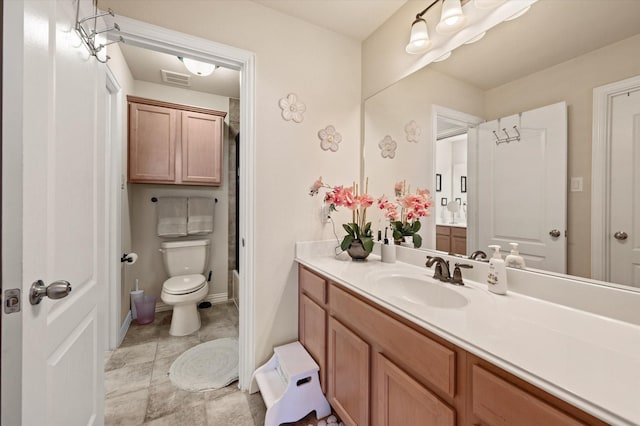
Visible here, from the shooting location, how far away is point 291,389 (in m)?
1.34

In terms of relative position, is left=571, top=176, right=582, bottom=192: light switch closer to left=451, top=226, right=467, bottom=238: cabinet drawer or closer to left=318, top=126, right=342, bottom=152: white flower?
left=451, top=226, right=467, bottom=238: cabinet drawer

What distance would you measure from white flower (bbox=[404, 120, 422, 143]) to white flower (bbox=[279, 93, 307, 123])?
27.7 inches

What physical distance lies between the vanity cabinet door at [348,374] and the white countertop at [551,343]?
0.27 metres

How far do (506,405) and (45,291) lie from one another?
1.17 metres

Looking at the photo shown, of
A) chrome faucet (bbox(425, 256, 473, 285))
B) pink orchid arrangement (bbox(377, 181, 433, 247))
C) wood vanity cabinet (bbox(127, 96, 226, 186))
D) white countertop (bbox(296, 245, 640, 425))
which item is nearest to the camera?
white countertop (bbox(296, 245, 640, 425))

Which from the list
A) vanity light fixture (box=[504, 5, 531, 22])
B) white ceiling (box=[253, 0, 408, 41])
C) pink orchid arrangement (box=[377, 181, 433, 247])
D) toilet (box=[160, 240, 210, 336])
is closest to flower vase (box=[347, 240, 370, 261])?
pink orchid arrangement (box=[377, 181, 433, 247])

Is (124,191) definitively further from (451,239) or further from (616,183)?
(616,183)

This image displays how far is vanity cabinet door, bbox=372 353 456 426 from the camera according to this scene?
0.76m

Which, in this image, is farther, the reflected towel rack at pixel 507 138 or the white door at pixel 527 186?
the reflected towel rack at pixel 507 138

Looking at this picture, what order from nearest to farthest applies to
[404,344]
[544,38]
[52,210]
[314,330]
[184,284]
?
1. [52,210]
2. [404,344]
3. [544,38]
4. [314,330]
5. [184,284]

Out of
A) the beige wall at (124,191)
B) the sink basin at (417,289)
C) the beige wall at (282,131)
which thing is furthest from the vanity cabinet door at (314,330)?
the beige wall at (124,191)

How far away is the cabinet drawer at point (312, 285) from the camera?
4.64 feet

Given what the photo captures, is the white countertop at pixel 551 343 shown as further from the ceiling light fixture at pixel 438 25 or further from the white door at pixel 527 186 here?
the ceiling light fixture at pixel 438 25

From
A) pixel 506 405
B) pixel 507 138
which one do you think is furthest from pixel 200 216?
pixel 506 405
